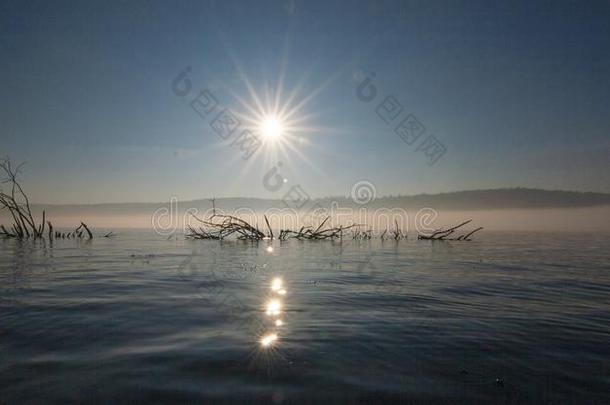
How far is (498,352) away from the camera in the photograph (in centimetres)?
335

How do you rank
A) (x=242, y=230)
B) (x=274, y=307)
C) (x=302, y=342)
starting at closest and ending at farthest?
(x=302, y=342) → (x=274, y=307) → (x=242, y=230)

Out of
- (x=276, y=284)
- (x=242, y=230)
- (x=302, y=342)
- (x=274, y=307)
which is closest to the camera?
(x=302, y=342)

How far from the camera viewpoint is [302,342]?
3.55 metres

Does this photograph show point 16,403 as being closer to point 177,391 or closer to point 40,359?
point 40,359

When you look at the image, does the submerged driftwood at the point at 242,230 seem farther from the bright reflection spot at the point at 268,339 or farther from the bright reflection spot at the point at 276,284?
the bright reflection spot at the point at 268,339

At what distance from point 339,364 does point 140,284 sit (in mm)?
5246

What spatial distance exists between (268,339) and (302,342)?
0.36m

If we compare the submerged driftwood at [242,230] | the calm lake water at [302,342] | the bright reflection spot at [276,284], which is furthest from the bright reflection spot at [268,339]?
the submerged driftwood at [242,230]

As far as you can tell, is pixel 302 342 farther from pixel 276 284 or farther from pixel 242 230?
pixel 242 230

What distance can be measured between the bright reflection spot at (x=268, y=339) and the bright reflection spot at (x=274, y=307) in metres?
0.95

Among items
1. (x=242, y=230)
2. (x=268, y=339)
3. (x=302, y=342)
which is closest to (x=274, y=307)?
(x=268, y=339)

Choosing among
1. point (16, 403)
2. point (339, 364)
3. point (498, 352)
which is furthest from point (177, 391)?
point (498, 352)

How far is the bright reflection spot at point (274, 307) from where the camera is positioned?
4.81 m

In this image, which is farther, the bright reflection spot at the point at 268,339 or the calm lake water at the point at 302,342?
the bright reflection spot at the point at 268,339
